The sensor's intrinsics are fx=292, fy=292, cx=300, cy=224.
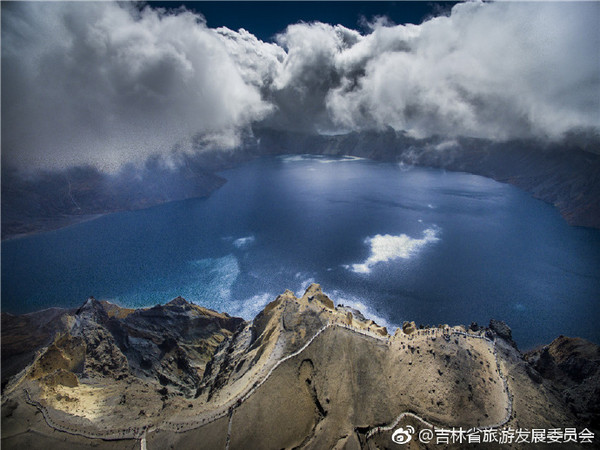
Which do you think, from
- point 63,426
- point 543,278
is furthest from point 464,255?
point 63,426

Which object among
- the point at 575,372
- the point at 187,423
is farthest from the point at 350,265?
the point at 187,423

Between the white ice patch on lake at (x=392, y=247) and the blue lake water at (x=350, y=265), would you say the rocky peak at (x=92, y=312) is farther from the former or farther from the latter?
the white ice patch on lake at (x=392, y=247)

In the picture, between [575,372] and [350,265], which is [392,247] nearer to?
[350,265]

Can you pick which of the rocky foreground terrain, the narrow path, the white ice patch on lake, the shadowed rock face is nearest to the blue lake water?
the white ice patch on lake

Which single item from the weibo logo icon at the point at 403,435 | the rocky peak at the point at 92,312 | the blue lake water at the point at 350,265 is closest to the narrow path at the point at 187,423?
the weibo logo icon at the point at 403,435

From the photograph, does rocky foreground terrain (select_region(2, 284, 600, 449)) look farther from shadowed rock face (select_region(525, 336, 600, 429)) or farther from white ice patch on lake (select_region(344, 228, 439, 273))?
white ice patch on lake (select_region(344, 228, 439, 273))
